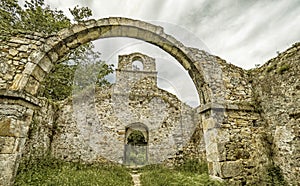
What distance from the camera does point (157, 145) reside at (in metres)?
9.23

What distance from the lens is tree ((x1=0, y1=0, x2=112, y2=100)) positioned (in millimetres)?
8617

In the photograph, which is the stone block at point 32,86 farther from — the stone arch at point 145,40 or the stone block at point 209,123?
the stone block at point 209,123

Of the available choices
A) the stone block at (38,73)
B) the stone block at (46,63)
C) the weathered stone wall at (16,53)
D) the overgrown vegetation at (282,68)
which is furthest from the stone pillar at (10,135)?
the overgrown vegetation at (282,68)

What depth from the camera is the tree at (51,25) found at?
8.62 m

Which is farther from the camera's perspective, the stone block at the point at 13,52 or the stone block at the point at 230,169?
the stone block at the point at 230,169

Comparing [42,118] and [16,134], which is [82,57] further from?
[16,134]

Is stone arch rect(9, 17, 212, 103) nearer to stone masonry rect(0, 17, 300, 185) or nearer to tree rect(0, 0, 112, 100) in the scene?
stone masonry rect(0, 17, 300, 185)

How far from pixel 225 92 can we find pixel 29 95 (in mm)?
4207

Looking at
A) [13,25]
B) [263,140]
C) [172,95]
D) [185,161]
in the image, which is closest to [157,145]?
[185,161]

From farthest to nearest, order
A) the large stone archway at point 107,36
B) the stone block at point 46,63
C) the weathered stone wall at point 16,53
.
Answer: the stone block at point 46,63 < the weathered stone wall at point 16,53 < the large stone archway at point 107,36

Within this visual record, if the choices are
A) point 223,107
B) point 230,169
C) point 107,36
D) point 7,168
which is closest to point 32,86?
point 7,168

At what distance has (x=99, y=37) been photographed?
3996 mm

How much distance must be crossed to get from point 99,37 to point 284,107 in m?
4.46

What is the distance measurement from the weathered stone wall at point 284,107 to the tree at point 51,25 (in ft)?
24.9
